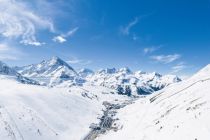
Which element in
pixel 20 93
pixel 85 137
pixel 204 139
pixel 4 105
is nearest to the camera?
pixel 204 139

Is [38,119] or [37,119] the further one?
[38,119]

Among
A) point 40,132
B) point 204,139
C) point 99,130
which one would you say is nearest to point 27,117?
point 40,132

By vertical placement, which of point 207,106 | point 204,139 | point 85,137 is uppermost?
point 207,106

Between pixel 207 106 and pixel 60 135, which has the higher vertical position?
pixel 207 106

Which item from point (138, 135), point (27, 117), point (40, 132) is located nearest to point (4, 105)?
point (27, 117)

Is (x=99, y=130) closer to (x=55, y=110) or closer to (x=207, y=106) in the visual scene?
(x=55, y=110)

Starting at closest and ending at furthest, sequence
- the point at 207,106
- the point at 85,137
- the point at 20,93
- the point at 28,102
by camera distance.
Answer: the point at 207,106 → the point at 85,137 → the point at 28,102 → the point at 20,93

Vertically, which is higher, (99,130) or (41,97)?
(41,97)

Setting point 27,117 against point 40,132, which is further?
point 27,117

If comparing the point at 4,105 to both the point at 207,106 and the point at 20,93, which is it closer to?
the point at 20,93
